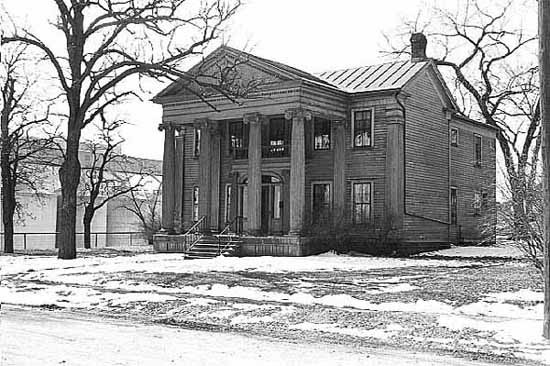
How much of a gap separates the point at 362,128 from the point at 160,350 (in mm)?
19825

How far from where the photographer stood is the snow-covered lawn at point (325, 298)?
11.0 meters

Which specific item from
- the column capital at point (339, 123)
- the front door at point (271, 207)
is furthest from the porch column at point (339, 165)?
the front door at point (271, 207)

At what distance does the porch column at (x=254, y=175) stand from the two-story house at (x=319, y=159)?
0.04 metres

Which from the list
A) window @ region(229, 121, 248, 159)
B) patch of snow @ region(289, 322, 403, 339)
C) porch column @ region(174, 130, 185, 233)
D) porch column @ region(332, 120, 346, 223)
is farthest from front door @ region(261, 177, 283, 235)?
patch of snow @ region(289, 322, 403, 339)

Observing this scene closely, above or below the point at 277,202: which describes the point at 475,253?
below

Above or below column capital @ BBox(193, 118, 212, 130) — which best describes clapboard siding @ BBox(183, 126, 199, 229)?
below

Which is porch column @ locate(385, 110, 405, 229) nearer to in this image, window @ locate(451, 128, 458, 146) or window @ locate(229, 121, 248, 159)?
window @ locate(451, 128, 458, 146)

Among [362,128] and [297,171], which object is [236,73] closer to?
[297,171]

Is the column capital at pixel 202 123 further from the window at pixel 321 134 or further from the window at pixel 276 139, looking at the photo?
the window at pixel 321 134

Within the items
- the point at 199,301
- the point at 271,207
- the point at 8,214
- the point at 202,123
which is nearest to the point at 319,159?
the point at 271,207

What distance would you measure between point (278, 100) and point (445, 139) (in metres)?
8.35

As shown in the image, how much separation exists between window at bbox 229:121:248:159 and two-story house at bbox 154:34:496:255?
44 millimetres

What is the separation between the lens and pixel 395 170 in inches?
1080

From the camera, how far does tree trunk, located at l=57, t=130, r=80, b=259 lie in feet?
83.0
